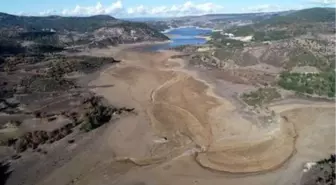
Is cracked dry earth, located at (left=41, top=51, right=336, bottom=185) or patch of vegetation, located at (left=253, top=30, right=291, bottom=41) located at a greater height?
patch of vegetation, located at (left=253, top=30, right=291, bottom=41)

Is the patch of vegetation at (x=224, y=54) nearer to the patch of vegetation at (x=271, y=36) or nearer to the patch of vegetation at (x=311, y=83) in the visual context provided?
the patch of vegetation at (x=311, y=83)

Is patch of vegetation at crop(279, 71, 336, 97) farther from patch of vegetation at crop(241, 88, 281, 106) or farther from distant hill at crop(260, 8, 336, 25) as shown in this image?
distant hill at crop(260, 8, 336, 25)

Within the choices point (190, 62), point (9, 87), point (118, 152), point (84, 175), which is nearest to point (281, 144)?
point (118, 152)

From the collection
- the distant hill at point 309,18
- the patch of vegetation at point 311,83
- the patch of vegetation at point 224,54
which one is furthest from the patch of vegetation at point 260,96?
the distant hill at point 309,18

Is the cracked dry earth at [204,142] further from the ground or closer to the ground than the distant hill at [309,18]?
closer to the ground

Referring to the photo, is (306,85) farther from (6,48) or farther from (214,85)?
(6,48)

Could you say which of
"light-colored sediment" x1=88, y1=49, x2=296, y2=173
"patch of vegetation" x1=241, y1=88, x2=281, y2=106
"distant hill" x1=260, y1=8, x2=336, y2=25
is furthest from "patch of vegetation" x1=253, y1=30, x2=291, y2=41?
"patch of vegetation" x1=241, y1=88, x2=281, y2=106
